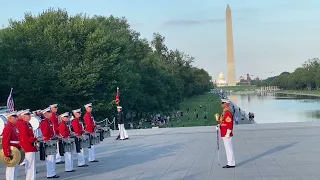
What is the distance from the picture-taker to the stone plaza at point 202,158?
14547 millimetres

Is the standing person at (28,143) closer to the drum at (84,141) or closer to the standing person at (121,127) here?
the drum at (84,141)

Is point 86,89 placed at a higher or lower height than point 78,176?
higher

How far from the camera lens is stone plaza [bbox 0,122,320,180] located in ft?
47.7

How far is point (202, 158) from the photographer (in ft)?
59.2

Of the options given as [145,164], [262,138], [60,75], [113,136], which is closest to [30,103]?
[60,75]

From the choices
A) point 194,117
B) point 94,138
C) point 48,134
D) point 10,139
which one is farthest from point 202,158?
point 194,117

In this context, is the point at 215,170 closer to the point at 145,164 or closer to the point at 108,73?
the point at 145,164

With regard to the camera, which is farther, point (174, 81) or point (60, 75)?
point (174, 81)

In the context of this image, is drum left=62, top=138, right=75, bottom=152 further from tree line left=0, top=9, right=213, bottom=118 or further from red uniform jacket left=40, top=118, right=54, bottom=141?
tree line left=0, top=9, right=213, bottom=118

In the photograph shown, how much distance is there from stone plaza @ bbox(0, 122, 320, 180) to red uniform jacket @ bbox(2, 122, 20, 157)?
266cm

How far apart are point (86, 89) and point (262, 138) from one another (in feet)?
85.6

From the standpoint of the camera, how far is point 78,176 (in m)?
15.5

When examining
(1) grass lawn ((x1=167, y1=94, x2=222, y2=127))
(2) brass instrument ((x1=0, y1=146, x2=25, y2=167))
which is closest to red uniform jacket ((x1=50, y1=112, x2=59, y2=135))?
(2) brass instrument ((x1=0, y1=146, x2=25, y2=167))

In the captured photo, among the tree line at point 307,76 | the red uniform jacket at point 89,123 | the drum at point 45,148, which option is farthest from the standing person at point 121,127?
the tree line at point 307,76
